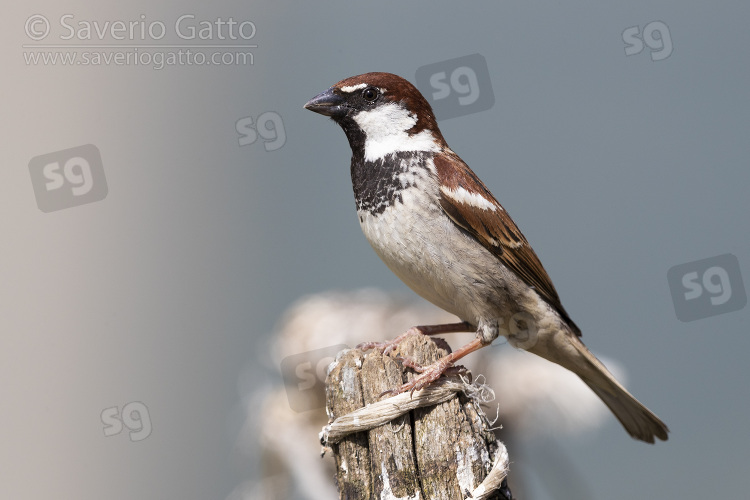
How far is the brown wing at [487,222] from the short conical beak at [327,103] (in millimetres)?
549

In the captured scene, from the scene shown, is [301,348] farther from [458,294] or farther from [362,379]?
[362,379]

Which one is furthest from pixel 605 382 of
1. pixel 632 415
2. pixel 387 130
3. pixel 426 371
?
pixel 387 130

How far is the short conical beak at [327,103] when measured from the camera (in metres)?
3.32

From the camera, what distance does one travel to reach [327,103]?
3.32m

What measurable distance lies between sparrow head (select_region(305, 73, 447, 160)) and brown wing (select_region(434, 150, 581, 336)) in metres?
0.21

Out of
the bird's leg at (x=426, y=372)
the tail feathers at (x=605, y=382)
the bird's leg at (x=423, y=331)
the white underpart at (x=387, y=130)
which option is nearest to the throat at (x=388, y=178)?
the white underpart at (x=387, y=130)

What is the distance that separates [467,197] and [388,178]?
38cm

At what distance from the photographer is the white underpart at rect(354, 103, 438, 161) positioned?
10.8 ft

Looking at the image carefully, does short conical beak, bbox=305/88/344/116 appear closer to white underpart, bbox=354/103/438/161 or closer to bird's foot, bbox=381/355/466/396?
white underpart, bbox=354/103/438/161

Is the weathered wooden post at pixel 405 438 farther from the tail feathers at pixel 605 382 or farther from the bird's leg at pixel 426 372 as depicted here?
the tail feathers at pixel 605 382

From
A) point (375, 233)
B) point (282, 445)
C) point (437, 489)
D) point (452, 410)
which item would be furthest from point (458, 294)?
point (282, 445)

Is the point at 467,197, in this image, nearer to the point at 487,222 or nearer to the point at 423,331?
the point at 487,222

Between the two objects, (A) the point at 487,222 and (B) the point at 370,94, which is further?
(B) the point at 370,94

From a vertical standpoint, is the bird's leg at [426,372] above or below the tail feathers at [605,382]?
above
